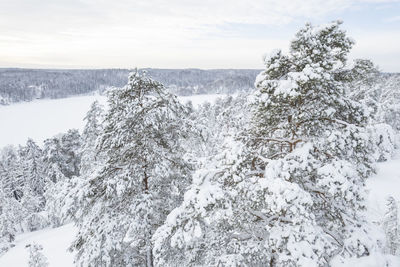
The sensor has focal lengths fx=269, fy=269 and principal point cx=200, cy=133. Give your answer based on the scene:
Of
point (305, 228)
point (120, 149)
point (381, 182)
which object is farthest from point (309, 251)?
point (381, 182)

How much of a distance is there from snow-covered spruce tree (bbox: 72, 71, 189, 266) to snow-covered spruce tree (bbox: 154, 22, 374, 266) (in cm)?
145

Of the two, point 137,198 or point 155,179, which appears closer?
point 137,198

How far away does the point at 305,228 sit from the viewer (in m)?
5.26

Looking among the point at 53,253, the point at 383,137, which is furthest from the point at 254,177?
the point at 53,253

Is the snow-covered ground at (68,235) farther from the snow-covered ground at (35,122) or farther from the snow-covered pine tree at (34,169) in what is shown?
the snow-covered ground at (35,122)

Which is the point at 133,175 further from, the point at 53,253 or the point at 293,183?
the point at 53,253

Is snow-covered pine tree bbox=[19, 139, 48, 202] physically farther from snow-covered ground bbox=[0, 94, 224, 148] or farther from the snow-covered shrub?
snow-covered ground bbox=[0, 94, 224, 148]

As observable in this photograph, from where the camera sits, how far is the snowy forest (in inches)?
217

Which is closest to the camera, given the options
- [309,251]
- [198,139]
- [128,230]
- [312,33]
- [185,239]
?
[309,251]

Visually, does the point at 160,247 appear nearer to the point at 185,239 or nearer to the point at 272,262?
the point at 185,239

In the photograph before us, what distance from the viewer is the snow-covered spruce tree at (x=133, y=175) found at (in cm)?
752

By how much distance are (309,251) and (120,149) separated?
566cm

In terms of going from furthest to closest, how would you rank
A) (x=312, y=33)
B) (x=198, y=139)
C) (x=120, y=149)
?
(x=198, y=139) < (x=120, y=149) < (x=312, y=33)

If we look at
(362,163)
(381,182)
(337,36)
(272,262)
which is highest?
(337,36)
